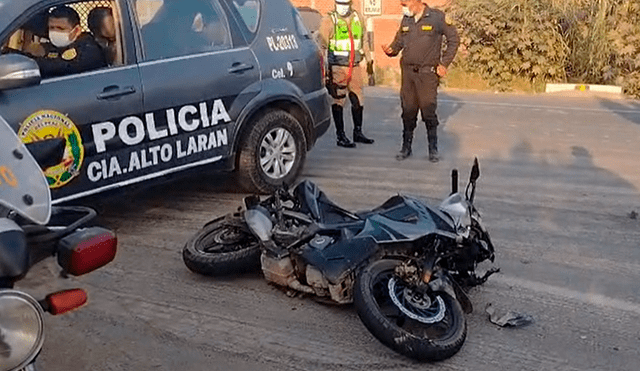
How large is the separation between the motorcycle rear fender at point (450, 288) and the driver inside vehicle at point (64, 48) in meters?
2.83

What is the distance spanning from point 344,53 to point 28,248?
23.6 ft

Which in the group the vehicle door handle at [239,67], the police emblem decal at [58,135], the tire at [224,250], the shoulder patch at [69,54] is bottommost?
the tire at [224,250]

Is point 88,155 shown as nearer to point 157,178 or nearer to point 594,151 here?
point 157,178

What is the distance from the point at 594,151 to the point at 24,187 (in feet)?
25.1

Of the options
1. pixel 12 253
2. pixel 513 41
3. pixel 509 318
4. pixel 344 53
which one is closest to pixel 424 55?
pixel 344 53

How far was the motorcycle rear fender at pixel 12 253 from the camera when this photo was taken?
221cm

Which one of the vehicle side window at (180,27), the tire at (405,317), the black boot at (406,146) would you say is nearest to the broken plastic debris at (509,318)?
the tire at (405,317)

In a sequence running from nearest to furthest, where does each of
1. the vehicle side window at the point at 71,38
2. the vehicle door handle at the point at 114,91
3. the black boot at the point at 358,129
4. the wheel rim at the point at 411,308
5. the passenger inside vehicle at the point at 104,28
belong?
the wheel rim at the point at 411,308 < the vehicle side window at the point at 71,38 < the vehicle door handle at the point at 114,91 < the passenger inside vehicle at the point at 104,28 < the black boot at the point at 358,129

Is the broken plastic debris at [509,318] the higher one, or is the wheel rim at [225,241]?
the wheel rim at [225,241]

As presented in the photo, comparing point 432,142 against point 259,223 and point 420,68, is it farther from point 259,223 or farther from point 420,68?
point 259,223

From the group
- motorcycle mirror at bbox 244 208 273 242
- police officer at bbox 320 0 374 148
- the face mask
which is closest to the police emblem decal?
motorcycle mirror at bbox 244 208 273 242

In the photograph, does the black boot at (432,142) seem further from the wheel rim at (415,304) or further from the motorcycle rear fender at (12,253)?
the motorcycle rear fender at (12,253)

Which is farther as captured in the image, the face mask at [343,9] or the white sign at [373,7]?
the white sign at [373,7]

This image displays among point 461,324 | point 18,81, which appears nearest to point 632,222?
point 461,324
